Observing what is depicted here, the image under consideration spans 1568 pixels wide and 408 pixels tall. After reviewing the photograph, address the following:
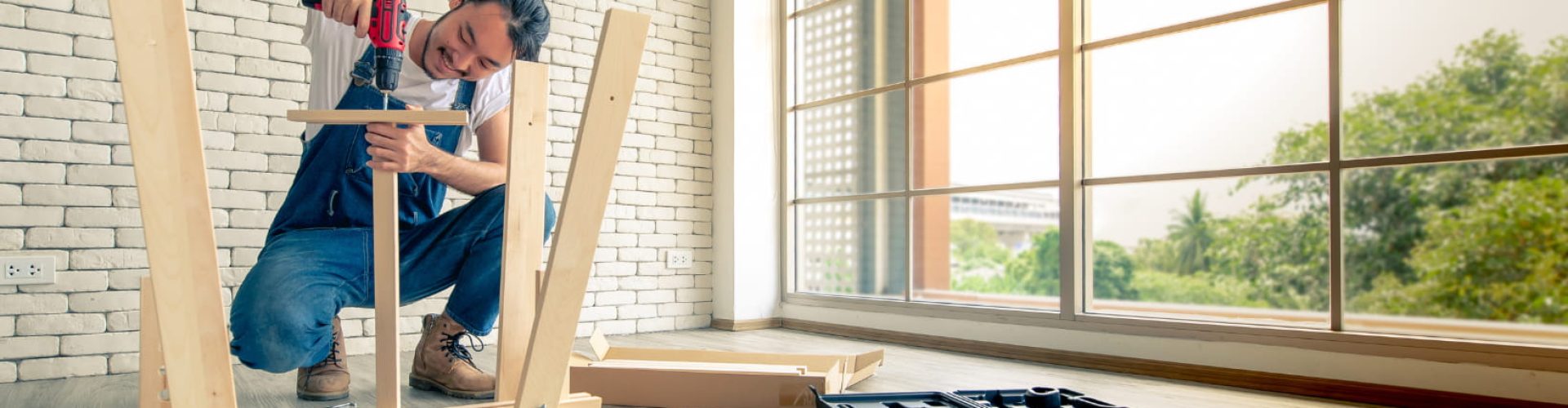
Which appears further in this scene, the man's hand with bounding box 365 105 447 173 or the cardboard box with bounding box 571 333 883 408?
the cardboard box with bounding box 571 333 883 408

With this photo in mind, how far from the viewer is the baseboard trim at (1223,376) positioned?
2.15 m

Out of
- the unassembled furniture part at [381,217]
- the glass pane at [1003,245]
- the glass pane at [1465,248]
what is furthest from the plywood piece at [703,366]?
the glass pane at [1465,248]

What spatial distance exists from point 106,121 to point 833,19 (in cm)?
279

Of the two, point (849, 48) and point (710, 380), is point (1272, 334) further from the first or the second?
point (849, 48)

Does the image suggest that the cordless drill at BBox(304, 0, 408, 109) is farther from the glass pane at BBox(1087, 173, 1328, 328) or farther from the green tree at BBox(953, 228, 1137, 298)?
the glass pane at BBox(1087, 173, 1328, 328)

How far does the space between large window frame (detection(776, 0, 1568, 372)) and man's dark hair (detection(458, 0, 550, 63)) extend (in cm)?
166

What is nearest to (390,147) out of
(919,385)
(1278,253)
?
(919,385)

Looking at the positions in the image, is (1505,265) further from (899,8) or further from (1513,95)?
(899,8)

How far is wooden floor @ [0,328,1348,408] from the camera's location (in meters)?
2.25

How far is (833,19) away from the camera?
4.18 metres

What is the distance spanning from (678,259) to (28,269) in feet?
7.46

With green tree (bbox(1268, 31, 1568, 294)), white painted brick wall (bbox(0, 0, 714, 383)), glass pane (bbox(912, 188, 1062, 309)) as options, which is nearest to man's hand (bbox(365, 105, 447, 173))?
white painted brick wall (bbox(0, 0, 714, 383))

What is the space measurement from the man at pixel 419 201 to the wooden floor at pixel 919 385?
107mm

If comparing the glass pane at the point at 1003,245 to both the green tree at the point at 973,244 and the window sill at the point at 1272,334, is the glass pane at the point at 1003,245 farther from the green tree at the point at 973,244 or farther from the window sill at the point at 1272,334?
the window sill at the point at 1272,334
